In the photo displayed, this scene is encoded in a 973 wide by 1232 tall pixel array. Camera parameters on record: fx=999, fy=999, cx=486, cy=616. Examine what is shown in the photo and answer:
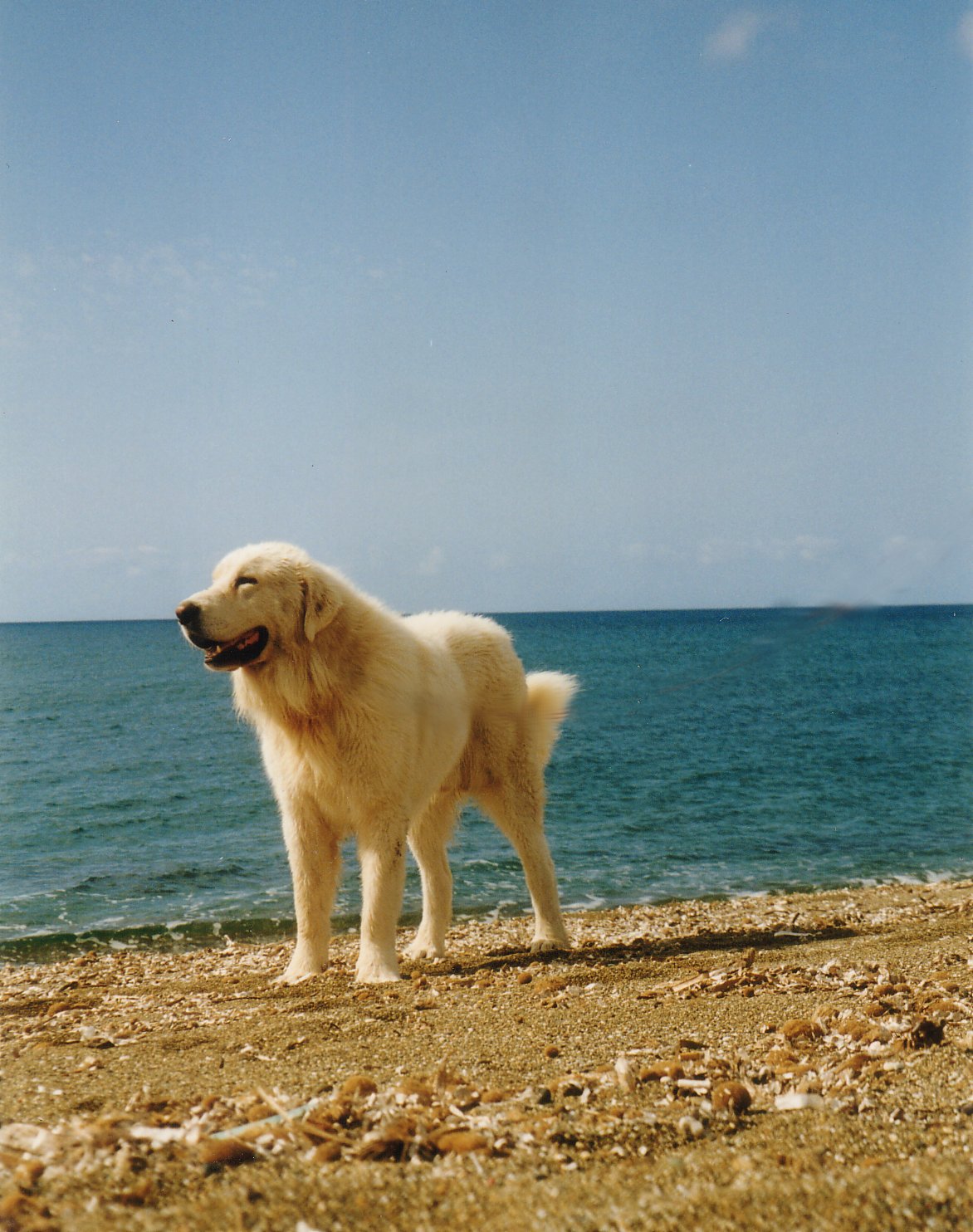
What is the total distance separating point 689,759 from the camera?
29.4m

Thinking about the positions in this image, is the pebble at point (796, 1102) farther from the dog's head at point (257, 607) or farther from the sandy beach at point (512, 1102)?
the dog's head at point (257, 607)

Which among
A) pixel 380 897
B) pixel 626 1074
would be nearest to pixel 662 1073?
pixel 626 1074

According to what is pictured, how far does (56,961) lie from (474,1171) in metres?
8.96

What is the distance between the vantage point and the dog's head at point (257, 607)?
593 centimetres

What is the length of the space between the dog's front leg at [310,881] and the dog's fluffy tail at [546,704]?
203 centimetres

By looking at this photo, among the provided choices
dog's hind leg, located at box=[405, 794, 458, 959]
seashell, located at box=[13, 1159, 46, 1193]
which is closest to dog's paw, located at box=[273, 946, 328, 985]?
dog's hind leg, located at box=[405, 794, 458, 959]

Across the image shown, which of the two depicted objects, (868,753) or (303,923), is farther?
(868,753)

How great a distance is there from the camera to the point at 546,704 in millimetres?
8211

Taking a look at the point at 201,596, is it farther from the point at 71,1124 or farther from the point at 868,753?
the point at 868,753

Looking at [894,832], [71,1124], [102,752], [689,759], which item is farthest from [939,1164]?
[102,752]

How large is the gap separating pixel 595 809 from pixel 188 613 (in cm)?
1588

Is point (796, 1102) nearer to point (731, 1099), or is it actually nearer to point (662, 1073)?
point (731, 1099)

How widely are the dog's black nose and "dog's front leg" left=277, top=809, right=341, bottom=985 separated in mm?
1545

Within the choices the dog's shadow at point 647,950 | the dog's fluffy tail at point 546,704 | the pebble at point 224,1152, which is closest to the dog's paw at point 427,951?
the dog's shadow at point 647,950
